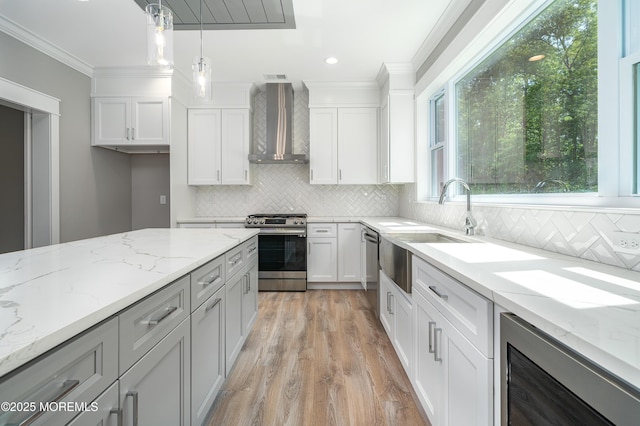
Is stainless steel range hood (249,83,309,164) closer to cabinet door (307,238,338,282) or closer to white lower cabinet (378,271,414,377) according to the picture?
cabinet door (307,238,338,282)

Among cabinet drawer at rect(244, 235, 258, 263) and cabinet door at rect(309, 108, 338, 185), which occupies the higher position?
cabinet door at rect(309, 108, 338, 185)

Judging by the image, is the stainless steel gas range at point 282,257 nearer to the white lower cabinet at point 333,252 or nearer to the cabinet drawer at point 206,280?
the white lower cabinet at point 333,252

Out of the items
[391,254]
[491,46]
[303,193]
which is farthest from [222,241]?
[303,193]

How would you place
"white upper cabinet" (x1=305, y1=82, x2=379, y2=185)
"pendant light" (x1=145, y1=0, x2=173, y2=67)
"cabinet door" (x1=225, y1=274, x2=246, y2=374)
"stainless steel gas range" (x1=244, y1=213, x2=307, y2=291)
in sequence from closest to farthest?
"pendant light" (x1=145, y1=0, x2=173, y2=67) < "cabinet door" (x1=225, y1=274, x2=246, y2=374) < "stainless steel gas range" (x1=244, y1=213, x2=307, y2=291) < "white upper cabinet" (x1=305, y1=82, x2=379, y2=185)

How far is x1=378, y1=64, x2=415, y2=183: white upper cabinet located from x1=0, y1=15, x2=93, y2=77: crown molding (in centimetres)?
347

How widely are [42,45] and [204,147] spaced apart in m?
1.77

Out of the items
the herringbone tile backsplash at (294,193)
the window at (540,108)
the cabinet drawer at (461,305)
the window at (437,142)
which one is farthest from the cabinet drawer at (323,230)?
the cabinet drawer at (461,305)

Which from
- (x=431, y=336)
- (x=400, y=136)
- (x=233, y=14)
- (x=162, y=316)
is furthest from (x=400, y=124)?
(x=162, y=316)

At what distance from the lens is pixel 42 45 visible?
113 inches

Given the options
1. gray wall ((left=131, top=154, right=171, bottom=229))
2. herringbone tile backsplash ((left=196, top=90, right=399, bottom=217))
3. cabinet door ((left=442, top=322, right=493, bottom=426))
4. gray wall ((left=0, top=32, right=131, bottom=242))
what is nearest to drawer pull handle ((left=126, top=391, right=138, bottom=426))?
cabinet door ((left=442, top=322, right=493, bottom=426))

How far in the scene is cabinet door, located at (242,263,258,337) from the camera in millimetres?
2025

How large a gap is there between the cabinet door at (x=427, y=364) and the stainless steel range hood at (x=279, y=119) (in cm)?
286

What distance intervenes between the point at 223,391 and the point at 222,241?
90 cm

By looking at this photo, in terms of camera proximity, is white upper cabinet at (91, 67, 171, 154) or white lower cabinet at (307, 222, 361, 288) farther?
white lower cabinet at (307, 222, 361, 288)
